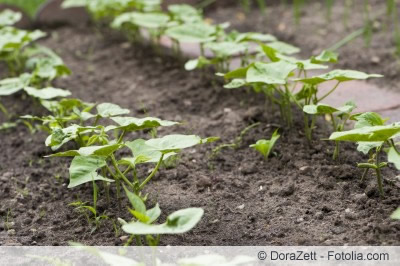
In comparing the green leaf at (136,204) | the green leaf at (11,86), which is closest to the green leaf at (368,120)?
the green leaf at (136,204)

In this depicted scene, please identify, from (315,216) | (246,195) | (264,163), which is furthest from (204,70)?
A: (315,216)

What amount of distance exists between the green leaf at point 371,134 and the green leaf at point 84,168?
61 centimetres

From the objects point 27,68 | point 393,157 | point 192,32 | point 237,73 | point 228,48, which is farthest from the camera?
point 27,68

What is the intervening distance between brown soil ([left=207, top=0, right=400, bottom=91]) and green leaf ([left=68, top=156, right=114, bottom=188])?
1.44 m

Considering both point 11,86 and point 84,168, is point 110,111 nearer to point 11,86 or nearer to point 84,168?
point 84,168

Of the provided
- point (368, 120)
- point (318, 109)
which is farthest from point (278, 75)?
point (368, 120)

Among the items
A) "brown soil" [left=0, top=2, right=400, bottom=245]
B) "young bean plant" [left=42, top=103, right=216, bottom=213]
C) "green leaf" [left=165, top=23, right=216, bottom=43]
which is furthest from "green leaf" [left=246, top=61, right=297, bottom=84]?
"green leaf" [left=165, top=23, right=216, bottom=43]

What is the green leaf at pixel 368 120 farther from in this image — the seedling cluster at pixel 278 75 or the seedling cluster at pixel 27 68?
the seedling cluster at pixel 27 68

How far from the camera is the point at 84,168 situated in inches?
66.4

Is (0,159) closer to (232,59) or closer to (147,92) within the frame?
(147,92)

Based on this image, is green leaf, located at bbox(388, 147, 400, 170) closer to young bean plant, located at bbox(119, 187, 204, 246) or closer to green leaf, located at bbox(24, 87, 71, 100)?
young bean plant, located at bbox(119, 187, 204, 246)

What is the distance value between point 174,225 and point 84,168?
0.42 meters

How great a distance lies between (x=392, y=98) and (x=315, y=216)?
101 centimetres

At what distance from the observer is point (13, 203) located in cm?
192
